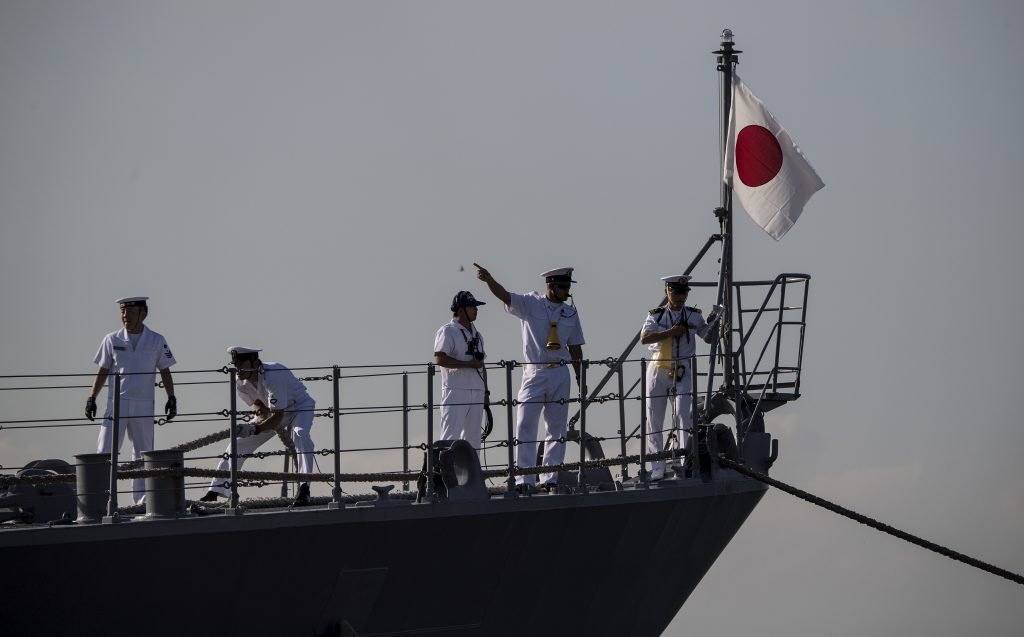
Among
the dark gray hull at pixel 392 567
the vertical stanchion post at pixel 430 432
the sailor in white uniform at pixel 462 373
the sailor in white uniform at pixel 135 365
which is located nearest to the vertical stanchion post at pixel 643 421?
the dark gray hull at pixel 392 567

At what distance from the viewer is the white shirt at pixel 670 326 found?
14680mm

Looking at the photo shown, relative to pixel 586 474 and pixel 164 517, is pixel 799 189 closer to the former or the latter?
pixel 586 474

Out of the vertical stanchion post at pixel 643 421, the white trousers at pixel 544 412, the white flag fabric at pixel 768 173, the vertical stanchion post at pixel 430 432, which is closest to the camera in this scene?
the vertical stanchion post at pixel 430 432

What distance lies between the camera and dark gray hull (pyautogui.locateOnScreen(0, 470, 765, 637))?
11.1 m

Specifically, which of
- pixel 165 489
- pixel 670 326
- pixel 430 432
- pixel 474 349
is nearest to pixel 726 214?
pixel 670 326

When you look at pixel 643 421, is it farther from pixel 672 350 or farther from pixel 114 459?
pixel 114 459

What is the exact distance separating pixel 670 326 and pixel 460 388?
2.10 meters

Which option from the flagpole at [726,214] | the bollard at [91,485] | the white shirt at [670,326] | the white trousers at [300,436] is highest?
the flagpole at [726,214]

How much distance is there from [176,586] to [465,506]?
2.27m

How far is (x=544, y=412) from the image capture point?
1402 cm

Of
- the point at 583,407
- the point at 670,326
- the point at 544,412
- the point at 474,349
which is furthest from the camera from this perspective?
the point at 670,326

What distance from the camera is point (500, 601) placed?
13.5m

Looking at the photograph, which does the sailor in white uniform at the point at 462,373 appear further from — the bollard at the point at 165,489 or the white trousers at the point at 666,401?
the bollard at the point at 165,489

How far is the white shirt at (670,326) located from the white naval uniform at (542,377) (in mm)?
795
